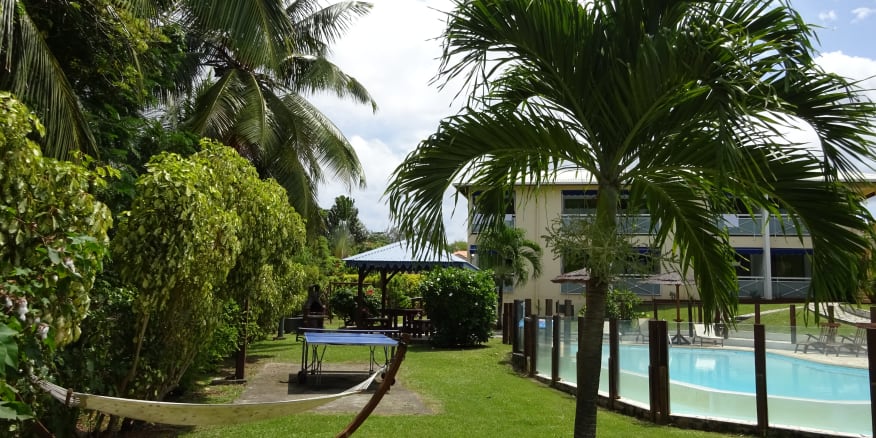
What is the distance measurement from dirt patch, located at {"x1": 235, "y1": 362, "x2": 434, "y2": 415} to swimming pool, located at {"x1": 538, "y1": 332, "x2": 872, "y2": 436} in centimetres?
300

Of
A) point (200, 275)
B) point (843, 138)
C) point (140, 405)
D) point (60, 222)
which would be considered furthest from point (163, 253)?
point (843, 138)

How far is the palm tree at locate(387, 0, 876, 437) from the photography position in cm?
439

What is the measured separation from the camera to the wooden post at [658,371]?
8.41 m

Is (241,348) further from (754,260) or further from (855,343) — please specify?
(754,260)

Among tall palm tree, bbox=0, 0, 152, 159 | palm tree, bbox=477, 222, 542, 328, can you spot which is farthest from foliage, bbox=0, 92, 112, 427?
palm tree, bbox=477, 222, 542, 328

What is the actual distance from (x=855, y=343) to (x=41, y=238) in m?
8.69

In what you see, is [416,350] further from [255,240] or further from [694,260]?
[694,260]

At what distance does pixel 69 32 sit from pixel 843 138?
940cm

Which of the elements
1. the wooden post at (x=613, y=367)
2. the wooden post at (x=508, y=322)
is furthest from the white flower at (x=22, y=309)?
the wooden post at (x=508, y=322)

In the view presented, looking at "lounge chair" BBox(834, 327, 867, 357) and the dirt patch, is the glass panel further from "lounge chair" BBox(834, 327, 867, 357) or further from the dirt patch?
"lounge chair" BBox(834, 327, 867, 357)

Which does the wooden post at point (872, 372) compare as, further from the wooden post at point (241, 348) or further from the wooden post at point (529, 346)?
the wooden post at point (241, 348)

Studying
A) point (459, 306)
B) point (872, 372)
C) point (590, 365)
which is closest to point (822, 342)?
point (872, 372)

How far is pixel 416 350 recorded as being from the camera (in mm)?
16938

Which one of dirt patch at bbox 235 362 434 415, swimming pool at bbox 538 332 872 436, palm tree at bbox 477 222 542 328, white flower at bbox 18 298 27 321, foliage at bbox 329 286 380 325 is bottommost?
dirt patch at bbox 235 362 434 415
